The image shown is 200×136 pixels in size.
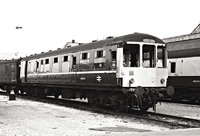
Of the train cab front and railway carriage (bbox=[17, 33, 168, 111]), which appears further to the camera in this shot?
railway carriage (bbox=[17, 33, 168, 111])

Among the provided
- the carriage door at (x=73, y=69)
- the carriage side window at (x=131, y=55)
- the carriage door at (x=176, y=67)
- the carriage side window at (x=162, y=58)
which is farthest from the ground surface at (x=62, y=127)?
the carriage door at (x=176, y=67)

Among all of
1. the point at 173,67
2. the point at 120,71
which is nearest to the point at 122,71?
the point at 120,71

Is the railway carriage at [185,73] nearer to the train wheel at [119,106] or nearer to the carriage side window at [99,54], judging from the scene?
the train wheel at [119,106]

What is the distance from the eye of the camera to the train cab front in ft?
42.8

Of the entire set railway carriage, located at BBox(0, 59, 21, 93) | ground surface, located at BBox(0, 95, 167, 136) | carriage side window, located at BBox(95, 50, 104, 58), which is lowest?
ground surface, located at BBox(0, 95, 167, 136)

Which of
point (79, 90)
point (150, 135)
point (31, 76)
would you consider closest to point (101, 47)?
point (79, 90)

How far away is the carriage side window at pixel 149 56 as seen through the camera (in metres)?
13.9

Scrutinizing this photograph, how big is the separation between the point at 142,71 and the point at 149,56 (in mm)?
965

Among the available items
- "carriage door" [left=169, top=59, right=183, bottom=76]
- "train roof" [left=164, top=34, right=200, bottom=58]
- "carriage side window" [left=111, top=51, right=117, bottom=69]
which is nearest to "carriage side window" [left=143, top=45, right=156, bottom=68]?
"carriage side window" [left=111, top=51, right=117, bottom=69]

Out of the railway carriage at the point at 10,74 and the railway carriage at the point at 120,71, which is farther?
the railway carriage at the point at 10,74

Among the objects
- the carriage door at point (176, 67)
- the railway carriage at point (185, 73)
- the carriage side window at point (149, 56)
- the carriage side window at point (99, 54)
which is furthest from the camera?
the carriage door at point (176, 67)

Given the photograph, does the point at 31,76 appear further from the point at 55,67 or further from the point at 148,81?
the point at 148,81

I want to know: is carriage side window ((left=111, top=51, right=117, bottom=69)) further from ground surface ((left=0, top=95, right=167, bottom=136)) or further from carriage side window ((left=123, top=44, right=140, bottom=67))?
ground surface ((left=0, top=95, right=167, bottom=136))

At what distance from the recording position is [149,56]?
14062 mm
